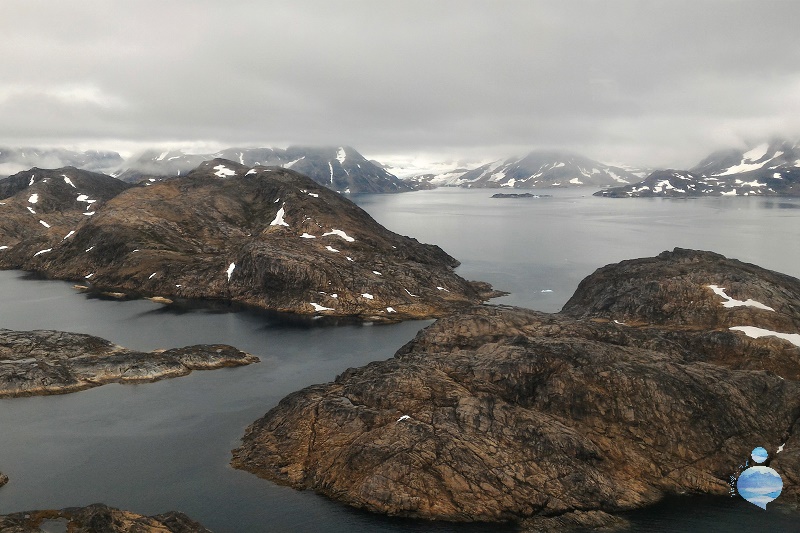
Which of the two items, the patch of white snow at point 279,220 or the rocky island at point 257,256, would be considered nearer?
the rocky island at point 257,256

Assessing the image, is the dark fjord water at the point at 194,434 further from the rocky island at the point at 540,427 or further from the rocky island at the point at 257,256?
the rocky island at the point at 257,256

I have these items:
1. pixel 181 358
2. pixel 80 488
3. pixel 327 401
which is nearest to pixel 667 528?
pixel 327 401

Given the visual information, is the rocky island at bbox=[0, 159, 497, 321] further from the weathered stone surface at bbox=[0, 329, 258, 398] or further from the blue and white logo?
the blue and white logo

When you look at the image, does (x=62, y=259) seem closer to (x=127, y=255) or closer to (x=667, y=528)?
(x=127, y=255)

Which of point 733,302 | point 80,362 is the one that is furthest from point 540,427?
point 80,362

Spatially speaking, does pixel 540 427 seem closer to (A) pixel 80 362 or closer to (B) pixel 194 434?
(B) pixel 194 434

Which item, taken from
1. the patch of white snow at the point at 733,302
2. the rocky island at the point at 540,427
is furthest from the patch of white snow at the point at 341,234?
the patch of white snow at the point at 733,302

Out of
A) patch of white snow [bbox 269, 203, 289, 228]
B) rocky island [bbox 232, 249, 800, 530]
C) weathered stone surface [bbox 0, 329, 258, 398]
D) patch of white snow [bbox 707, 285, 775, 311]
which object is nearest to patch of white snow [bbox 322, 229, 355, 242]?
patch of white snow [bbox 269, 203, 289, 228]
